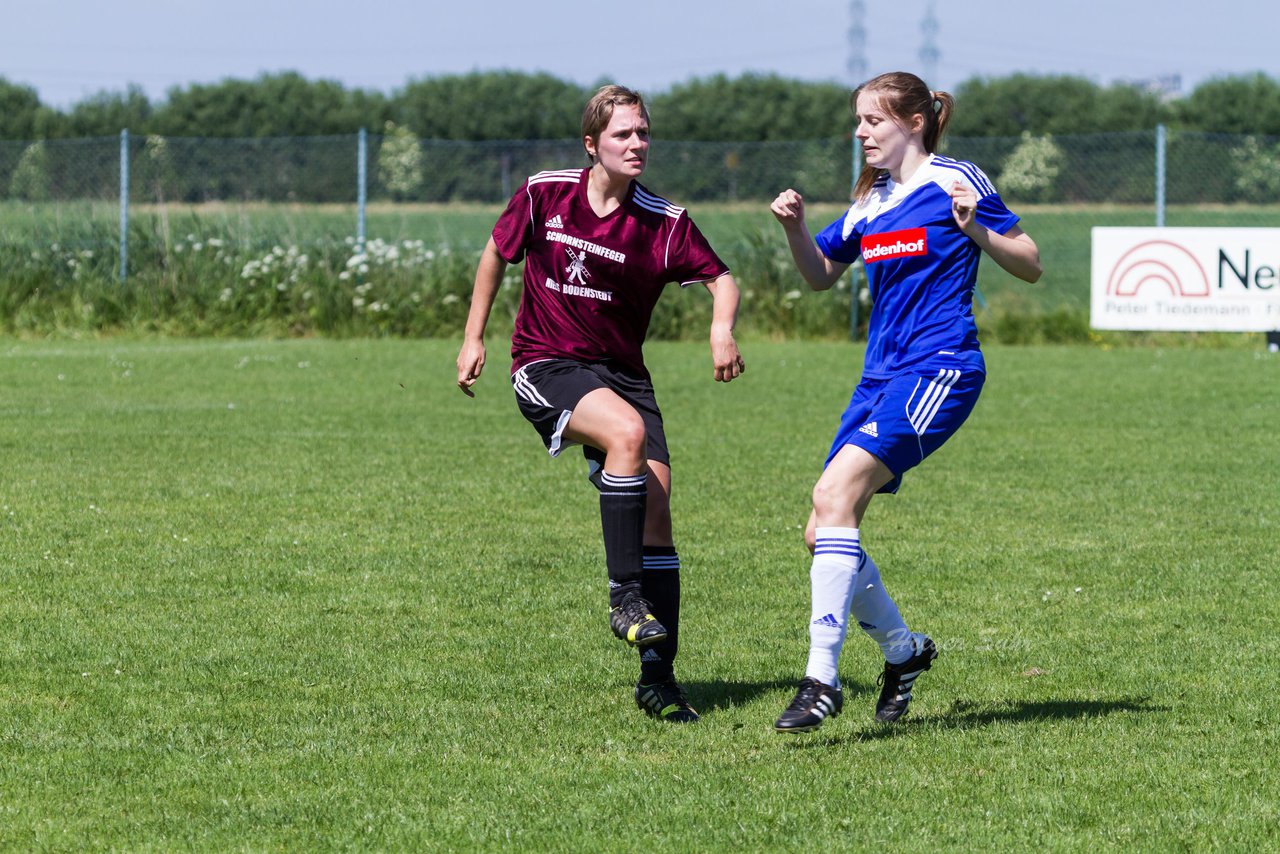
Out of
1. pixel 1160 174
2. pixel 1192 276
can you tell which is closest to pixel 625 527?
pixel 1192 276

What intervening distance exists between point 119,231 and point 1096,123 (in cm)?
3827

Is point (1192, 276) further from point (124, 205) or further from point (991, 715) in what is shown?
point (991, 715)

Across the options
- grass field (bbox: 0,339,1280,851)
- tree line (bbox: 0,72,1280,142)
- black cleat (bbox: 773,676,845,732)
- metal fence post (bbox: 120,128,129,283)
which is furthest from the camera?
tree line (bbox: 0,72,1280,142)

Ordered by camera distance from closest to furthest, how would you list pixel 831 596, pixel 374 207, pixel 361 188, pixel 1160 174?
pixel 831 596, pixel 1160 174, pixel 361 188, pixel 374 207

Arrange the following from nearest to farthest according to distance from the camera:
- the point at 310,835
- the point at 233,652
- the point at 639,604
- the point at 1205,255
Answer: the point at 310,835, the point at 639,604, the point at 233,652, the point at 1205,255

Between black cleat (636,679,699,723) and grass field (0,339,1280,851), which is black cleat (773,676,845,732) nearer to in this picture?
grass field (0,339,1280,851)

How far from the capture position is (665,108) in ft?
186

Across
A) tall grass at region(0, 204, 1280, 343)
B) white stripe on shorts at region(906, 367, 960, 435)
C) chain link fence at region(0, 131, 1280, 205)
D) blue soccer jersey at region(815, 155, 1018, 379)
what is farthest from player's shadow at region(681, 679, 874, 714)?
chain link fence at region(0, 131, 1280, 205)

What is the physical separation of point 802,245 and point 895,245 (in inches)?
12.8

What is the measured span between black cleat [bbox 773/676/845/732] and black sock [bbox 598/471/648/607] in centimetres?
70

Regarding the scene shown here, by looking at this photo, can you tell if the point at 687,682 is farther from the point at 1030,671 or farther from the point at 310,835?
the point at 310,835

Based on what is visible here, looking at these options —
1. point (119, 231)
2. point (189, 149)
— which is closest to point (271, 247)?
point (119, 231)

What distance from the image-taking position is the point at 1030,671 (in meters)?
6.01

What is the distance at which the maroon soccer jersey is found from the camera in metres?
5.61
